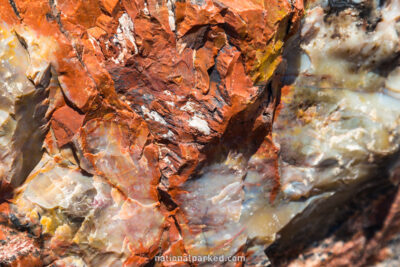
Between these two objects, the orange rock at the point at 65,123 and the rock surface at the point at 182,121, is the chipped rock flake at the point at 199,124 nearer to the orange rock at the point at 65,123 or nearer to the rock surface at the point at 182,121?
the rock surface at the point at 182,121

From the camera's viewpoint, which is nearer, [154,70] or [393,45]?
[154,70]

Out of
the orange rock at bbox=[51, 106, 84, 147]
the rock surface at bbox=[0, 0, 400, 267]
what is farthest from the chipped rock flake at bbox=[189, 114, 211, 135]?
the orange rock at bbox=[51, 106, 84, 147]

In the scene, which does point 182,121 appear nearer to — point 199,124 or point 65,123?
point 199,124

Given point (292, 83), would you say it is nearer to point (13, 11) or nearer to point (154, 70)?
point (154, 70)

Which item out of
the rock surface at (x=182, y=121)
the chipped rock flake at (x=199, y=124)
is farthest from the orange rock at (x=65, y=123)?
the chipped rock flake at (x=199, y=124)

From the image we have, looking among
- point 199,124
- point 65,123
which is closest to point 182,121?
point 199,124

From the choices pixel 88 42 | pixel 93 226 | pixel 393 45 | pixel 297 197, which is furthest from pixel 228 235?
pixel 393 45

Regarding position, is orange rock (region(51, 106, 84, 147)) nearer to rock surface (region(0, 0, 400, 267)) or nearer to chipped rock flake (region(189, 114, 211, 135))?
rock surface (region(0, 0, 400, 267))

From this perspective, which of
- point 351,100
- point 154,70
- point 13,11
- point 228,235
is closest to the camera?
point 13,11
